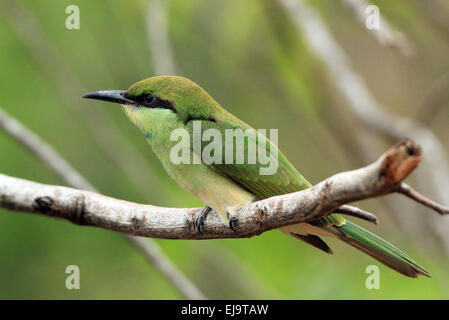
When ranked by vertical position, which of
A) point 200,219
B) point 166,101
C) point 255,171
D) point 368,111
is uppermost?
point 368,111

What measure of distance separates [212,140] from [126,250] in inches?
69.4

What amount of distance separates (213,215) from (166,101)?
0.54 m

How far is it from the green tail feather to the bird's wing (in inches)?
10.2

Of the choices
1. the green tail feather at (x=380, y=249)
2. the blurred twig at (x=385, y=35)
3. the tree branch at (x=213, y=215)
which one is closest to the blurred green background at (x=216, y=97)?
the blurred twig at (x=385, y=35)

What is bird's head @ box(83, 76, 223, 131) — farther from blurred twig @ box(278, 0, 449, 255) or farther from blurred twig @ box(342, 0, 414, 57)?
blurred twig @ box(278, 0, 449, 255)

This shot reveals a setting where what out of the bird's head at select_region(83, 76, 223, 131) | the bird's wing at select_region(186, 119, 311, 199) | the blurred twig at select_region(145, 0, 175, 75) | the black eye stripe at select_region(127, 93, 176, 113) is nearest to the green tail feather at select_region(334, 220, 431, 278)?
the bird's wing at select_region(186, 119, 311, 199)

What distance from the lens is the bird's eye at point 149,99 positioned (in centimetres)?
268

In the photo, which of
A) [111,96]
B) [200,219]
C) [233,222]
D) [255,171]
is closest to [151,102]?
[111,96]

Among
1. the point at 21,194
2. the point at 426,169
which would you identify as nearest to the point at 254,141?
the point at 21,194

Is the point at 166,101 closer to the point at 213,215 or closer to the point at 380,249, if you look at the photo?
the point at 213,215

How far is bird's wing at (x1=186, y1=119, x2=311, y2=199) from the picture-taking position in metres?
2.54

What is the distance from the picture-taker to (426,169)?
3.45 m

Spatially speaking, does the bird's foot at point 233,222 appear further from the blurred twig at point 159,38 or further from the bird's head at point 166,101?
the blurred twig at point 159,38

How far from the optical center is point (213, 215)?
2.48 m
